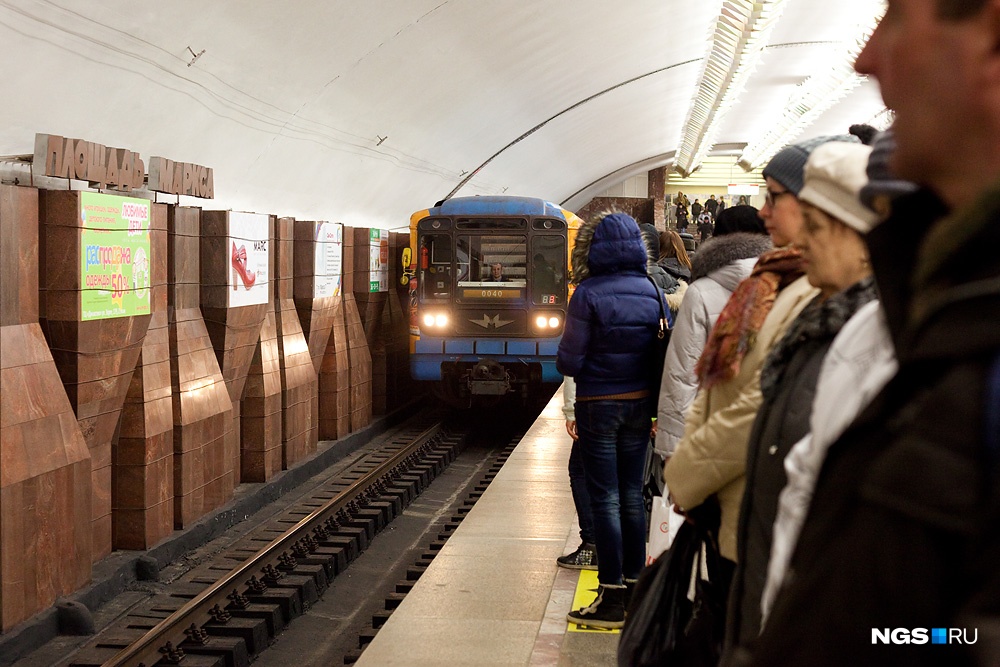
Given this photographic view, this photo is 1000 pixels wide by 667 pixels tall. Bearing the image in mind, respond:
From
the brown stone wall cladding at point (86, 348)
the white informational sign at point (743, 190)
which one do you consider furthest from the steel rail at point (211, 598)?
the white informational sign at point (743, 190)

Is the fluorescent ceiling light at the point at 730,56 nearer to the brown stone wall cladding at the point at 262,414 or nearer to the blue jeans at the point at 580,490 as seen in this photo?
the brown stone wall cladding at the point at 262,414

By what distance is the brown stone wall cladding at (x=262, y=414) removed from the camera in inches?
435

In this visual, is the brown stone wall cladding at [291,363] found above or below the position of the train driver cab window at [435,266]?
below

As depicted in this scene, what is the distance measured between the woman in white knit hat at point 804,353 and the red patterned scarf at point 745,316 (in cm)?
57

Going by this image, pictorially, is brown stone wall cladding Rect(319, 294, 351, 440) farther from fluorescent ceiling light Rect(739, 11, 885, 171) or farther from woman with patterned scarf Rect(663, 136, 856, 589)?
woman with patterned scarf Rect(663, 136, 856, 589)

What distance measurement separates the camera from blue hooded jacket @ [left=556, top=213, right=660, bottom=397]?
529cm

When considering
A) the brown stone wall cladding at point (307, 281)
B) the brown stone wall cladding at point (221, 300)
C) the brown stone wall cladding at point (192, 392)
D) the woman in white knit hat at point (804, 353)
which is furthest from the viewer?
the brown stone wall cladding at point (307, 281)

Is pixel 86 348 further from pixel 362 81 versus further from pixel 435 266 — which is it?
pixel 435 266

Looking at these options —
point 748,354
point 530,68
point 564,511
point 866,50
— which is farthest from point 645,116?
point 866,50

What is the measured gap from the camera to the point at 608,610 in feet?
18.1

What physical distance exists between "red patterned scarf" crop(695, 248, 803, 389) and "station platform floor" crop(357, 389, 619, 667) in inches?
97.6

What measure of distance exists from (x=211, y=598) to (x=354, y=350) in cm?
722

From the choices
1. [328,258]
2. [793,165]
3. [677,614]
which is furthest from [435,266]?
[677,614]

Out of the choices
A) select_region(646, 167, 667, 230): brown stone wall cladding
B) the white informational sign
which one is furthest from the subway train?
select_region(646, 167, 667, 230): brown stone wall cladding
